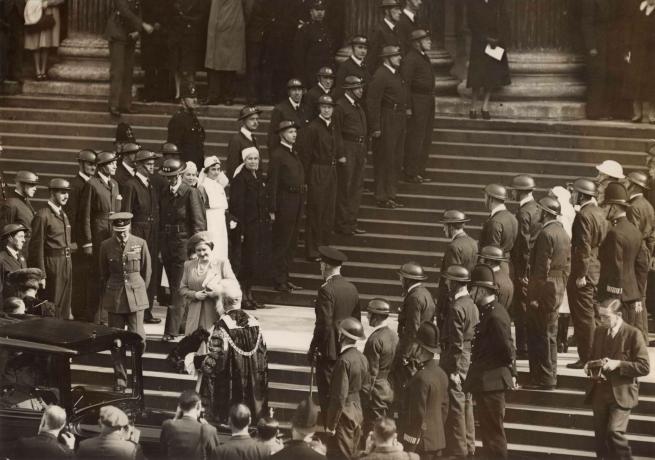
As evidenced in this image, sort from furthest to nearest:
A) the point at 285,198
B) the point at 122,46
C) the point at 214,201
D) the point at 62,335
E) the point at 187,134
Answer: the point at 122,46 < the point at 187,134 < the point at 285,198 < the point at 214,201 < the point at 62,335

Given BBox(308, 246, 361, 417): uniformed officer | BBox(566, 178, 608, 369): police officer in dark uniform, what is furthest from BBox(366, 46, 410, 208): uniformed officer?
BBox(308, 246, 361, 417): uniformed officer

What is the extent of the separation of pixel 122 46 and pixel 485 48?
16.7ft

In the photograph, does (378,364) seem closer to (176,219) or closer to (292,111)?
(176,219)

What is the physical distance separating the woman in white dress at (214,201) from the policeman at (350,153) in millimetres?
1917

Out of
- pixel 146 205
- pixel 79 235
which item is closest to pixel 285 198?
pixel 146 205

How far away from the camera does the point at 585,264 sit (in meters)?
18.6

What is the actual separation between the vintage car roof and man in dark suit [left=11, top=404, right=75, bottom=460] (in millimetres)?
1103

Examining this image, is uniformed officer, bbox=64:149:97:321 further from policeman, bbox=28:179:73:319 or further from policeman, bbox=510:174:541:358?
policeman, bbox=510:174:541:358

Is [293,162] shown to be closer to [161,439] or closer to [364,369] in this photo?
[364,369]

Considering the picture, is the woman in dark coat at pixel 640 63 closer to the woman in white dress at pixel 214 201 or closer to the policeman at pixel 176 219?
the woman in white dress at pixel 214 201

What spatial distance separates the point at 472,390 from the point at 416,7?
7.94 m

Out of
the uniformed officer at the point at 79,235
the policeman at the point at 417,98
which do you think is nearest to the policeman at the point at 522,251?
the policeman at the point at 417,98

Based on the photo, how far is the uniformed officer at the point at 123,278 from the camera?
61.1ft

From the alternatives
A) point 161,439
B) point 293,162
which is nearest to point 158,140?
point 293,162
